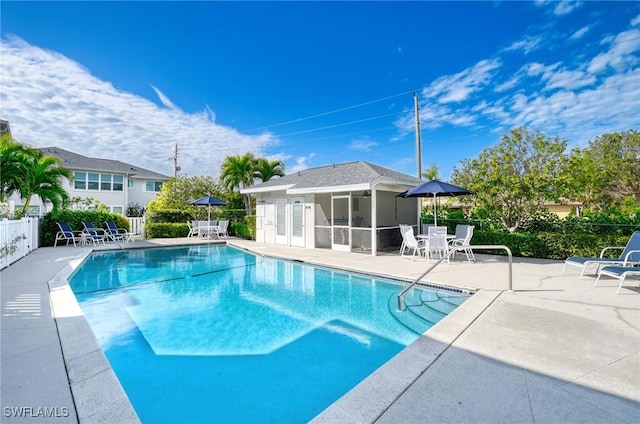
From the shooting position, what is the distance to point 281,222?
53.5 ft

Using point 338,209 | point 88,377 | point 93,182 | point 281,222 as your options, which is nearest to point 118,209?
point 93,182

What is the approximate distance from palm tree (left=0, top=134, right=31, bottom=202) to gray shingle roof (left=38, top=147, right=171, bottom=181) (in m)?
18.8

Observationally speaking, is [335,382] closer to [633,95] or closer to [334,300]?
[334,300]

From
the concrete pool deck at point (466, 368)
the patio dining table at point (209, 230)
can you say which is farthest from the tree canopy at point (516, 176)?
the patio dining table at point (209, 230)

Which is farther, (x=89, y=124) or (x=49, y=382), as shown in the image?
(x=89, y=124)

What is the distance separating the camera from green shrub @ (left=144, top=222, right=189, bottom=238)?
19188 millimetres

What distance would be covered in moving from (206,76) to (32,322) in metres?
14.7

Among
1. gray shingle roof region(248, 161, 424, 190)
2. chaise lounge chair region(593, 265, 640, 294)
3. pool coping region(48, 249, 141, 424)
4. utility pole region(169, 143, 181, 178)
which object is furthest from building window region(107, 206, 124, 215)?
chaise lounge chair region(593, 265, 640, 294)

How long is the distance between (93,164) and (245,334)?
105 feet

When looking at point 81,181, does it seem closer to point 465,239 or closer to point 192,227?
point 192,227

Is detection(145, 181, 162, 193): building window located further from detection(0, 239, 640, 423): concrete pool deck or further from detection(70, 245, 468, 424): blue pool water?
detection(0, 239, 640, 423): concrete pool deck

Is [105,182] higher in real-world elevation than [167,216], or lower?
A: higher

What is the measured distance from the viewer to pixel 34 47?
402 inches

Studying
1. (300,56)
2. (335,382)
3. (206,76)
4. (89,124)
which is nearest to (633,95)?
(300,56)
